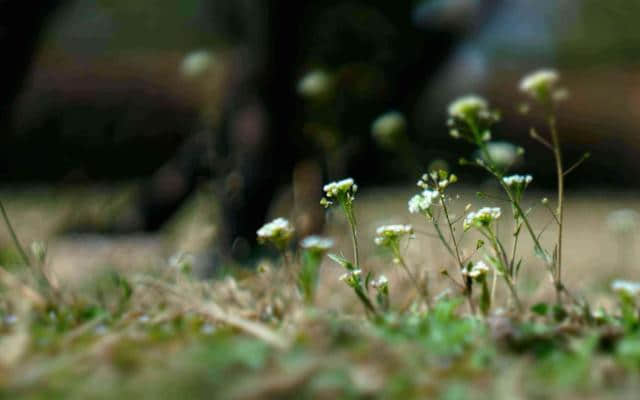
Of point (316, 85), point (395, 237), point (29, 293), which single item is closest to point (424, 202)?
point (395, 237)

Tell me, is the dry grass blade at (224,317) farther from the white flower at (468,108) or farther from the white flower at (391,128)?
the white flower at (391,128)

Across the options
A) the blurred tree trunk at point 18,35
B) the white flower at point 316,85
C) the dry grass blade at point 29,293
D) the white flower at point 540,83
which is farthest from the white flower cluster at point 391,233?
the blurred tree trunk at point 18,35

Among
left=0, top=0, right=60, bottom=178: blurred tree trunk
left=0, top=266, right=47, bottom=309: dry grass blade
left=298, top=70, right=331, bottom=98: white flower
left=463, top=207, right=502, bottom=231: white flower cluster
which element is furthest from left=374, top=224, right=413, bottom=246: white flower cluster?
left=0, top=0, right=60, bottom=178: blurred tree trunk

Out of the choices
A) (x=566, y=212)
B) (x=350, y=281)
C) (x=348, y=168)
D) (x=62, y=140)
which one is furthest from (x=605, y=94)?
(x=350, y=281)

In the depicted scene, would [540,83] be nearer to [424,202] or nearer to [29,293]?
[424,202]

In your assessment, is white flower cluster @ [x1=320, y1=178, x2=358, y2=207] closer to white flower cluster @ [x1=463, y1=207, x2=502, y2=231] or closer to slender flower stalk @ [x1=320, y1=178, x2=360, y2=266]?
slender flower stalk @ [x1=320, y1=178, x2=360, y2=266]

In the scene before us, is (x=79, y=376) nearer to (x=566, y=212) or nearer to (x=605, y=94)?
(x=566, y=212)

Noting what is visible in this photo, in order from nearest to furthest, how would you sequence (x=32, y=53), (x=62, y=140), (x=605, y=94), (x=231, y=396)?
(x=231, y=396), (x=32, y=53), (x=62, y=140), (x=605, y=94)

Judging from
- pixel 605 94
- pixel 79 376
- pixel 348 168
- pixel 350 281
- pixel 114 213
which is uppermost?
pixel 79 376
